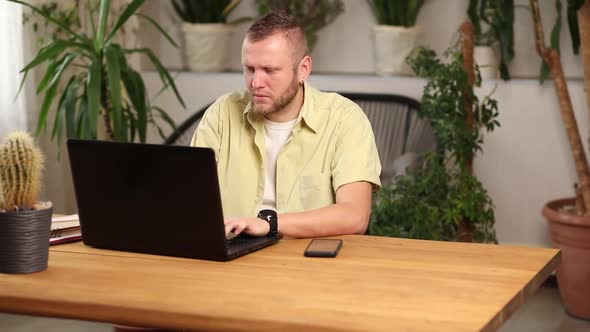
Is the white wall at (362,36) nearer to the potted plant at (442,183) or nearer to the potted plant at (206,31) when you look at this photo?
the potted plant at (206,31)

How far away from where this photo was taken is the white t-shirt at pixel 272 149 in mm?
2826

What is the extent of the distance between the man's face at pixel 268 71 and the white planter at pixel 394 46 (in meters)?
2.00

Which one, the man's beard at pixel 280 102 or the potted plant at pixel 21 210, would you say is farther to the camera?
the man's beard at pixel 280 102

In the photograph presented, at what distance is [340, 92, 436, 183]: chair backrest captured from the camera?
14.5 feet

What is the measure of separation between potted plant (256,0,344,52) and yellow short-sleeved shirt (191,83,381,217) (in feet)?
6.92

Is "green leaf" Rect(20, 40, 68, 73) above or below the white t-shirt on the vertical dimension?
above

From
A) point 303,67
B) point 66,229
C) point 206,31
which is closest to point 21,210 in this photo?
point 66,229

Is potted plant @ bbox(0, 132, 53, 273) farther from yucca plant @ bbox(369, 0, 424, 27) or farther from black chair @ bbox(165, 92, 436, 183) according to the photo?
yucca plant @ bbox(369, 0, 424, 27)

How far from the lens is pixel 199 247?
218 cm

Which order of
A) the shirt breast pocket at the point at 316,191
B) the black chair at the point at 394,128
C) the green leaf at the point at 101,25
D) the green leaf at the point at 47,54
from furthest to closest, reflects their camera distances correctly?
the black chair at the point at 394,128
the green leaf at the point at 101,25
the green leaf at the point at 47,54
the shirt breast pocket at the point at 316,191

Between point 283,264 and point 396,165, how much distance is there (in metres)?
2.23

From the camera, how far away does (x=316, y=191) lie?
2.78 meters

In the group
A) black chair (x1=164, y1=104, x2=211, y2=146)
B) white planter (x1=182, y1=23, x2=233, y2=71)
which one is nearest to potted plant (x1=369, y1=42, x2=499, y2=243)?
black chair (x1=164, y1=104, x2=211, y2=146)

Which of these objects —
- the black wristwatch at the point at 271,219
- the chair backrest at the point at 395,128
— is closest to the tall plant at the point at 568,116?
the chair backrest at the point at 395,128
